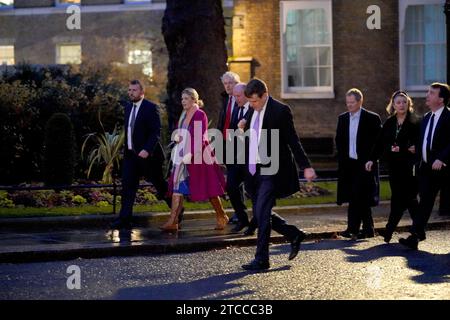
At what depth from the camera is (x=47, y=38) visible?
32906 mm

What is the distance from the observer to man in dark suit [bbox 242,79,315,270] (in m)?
11.4

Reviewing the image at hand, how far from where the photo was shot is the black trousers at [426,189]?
12898 mm

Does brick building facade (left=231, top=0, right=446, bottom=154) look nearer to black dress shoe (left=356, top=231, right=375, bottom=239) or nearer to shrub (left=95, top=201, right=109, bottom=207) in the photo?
shrub (left=95, top=201, right=109, bottom=207)

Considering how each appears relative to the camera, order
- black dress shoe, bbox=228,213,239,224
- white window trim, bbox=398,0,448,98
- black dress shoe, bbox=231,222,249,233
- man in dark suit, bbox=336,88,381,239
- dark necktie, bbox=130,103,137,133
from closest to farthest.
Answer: man in dark suit, bbox=336,88,381,239 < black dress shoe, bbox=231,222,249,233 < dark necktie, bbox=130,103,137,133 < black dress shoe, bbox=228,213,239,224 < white window trim, bbox=398,0,448,98

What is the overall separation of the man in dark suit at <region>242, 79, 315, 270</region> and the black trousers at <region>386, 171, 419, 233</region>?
2.59 metres

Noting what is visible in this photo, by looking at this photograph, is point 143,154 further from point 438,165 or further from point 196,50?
point 196,50

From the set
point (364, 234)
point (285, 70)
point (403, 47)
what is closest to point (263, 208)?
point (364, 234)

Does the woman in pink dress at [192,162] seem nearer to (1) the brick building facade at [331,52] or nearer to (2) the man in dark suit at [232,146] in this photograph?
(2) the man in dark suit at [232,146]

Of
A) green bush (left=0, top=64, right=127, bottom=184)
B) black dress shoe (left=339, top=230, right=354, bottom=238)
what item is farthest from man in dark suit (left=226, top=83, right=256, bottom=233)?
green bush (left=0, top=64, right=127, bottom=184)

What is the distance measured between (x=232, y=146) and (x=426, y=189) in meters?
2.81

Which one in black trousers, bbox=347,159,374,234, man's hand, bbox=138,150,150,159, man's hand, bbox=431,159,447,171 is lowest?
black trousers, bbox=347,159,374,234

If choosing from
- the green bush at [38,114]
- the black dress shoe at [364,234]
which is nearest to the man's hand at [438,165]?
the black dress shoe at [364,234]

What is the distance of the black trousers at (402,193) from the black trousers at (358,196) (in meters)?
0.41
